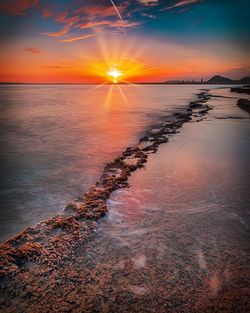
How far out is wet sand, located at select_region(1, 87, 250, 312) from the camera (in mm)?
3443

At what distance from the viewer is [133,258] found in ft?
14.3

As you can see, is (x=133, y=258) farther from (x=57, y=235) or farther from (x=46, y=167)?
(x=46, y=167)

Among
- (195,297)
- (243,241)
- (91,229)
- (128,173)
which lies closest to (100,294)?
(195,297)

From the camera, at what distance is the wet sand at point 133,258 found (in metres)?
3.44

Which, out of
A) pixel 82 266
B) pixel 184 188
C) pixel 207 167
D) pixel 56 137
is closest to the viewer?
pixel 82 266

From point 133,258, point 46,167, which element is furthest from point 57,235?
point 46,167

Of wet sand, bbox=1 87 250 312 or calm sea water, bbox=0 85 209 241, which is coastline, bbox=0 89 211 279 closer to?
wet sand, bbox=1 87 250 312

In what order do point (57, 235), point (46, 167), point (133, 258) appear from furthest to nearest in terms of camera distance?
point (46, 167)
point (57, 235)
point (133, 258)

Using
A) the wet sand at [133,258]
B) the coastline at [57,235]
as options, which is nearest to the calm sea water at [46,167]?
the coastline at [57,235]

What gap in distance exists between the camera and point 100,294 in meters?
3.55

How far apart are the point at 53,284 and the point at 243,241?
12.6ft

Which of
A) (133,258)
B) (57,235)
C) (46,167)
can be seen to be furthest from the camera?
(46,167)

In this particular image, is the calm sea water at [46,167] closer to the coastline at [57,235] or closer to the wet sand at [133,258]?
the coastline at [57,235]

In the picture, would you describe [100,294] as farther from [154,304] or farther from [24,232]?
[24,232]
